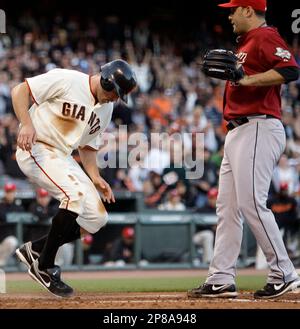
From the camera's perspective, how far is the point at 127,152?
1207 centimetres

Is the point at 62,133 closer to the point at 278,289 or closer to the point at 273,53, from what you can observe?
the point at 273,53

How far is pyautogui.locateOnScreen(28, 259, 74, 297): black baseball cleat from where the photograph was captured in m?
5.82

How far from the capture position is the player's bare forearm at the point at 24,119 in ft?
18.2

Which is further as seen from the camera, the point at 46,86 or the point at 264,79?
the point at 46,86

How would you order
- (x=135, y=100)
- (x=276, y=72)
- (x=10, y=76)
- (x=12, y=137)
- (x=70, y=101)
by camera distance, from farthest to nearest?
(x=135, y=100)
(x=10, y=76)
(x=12, y=137)
(x=70, y=101)
(x=276, y=72)

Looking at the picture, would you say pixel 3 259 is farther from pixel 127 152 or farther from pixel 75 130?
Result: pixel 75 130

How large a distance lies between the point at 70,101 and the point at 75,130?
0.22 meters

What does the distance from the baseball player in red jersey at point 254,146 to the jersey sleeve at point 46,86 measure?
115 cm

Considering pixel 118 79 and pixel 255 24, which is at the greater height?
pixel 255 24

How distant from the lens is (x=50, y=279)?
5820 mm

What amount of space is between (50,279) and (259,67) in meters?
2.03

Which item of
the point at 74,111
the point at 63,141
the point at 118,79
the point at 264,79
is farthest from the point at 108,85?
the point at 264,79

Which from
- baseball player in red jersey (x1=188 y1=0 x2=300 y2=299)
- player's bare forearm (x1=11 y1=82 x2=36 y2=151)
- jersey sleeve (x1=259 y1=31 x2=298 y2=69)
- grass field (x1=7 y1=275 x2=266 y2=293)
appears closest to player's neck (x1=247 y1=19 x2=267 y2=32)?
baseball player in red jersey (x1=188 y1=0 x2=300 y2=299)

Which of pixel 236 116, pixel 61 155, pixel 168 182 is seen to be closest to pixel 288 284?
pixel 236 116
